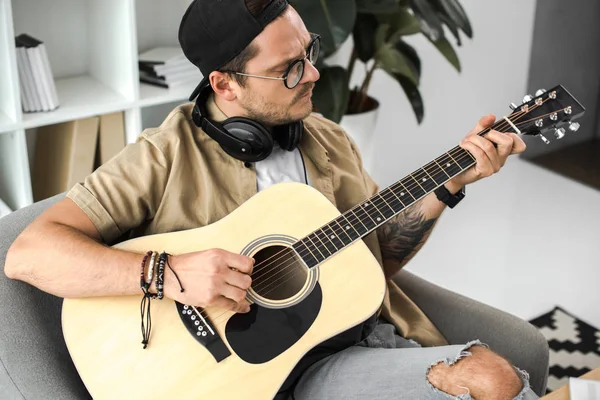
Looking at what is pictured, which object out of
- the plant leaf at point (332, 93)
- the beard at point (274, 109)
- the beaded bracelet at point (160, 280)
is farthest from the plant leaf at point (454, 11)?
the beaded bracelet at point (160, 280)

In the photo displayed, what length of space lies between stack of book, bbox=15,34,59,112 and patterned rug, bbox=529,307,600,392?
1702mm

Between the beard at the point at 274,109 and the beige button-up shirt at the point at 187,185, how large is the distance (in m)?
0.07

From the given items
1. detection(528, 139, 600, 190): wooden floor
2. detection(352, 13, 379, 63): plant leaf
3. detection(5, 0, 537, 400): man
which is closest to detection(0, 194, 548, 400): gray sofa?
detection(5, 0, 537, 400): man

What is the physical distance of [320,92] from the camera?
7.98ft

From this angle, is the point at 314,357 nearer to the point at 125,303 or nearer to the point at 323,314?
the point at 323,314

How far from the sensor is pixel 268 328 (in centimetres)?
136

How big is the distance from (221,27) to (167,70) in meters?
1.00

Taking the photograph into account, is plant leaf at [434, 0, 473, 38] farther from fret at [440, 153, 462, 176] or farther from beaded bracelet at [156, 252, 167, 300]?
beaded bracelet at [156, 252, 167, 300]

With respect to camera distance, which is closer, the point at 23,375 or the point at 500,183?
the point at 23,375

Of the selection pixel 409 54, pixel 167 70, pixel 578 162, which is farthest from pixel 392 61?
pixel 578 162

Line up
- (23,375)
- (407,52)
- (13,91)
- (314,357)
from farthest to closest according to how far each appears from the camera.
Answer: (407,52) → (13,91) → (314,357) → (23,375)

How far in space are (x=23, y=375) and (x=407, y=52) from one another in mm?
1848

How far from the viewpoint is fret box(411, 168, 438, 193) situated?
144 cm

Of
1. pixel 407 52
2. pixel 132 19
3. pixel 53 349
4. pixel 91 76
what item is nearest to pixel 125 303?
pixel 53 349
